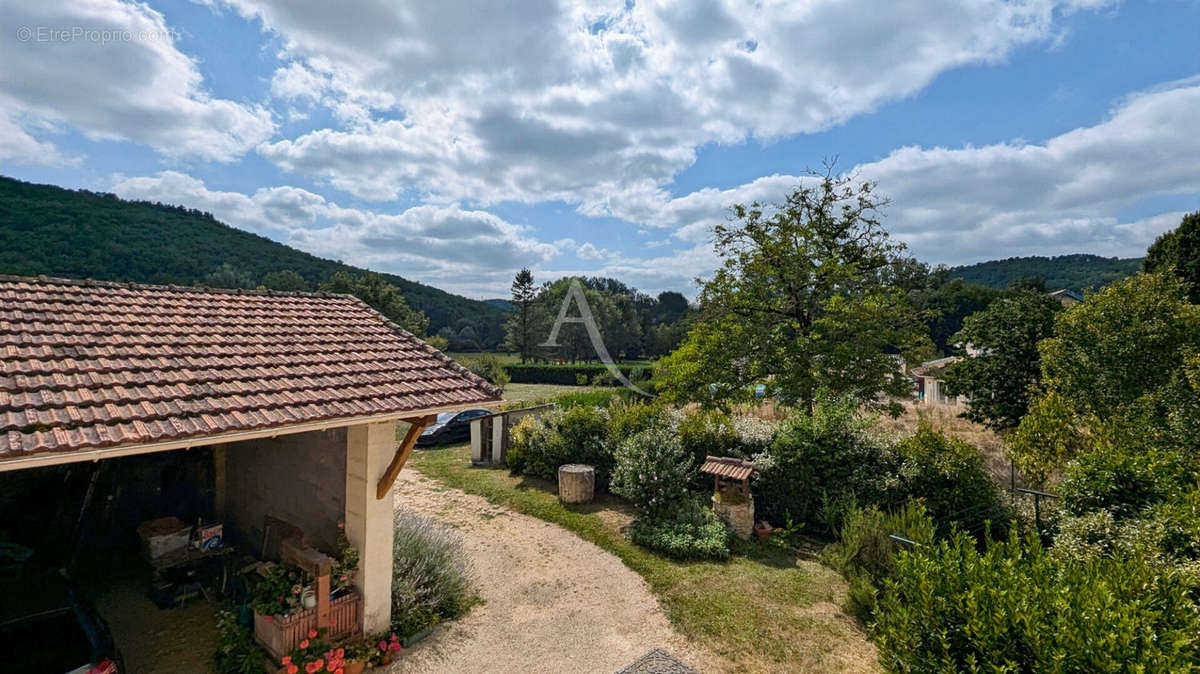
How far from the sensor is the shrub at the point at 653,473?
8.92 m

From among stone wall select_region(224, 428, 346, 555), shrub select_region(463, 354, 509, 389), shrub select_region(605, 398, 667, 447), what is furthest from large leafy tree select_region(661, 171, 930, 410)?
shrub select_region(463, 354, 509, 389)

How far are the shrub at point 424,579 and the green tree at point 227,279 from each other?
40.6 metres

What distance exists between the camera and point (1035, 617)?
312 centimetres

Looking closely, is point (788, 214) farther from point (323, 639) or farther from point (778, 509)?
point (323, 639)

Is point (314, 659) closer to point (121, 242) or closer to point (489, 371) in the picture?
point (489, 371)

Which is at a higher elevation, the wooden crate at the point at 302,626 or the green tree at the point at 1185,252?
the green tree at the point at 1185,252

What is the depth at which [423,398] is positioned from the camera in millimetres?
5324

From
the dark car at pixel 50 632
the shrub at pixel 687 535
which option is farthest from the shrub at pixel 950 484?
the dark car at pixel 50 632

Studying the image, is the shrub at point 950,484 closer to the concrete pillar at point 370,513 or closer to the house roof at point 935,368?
the house roof at point 935,368

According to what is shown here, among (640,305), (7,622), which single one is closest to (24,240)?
(7,622)

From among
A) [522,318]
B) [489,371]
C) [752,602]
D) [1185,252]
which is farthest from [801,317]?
[522,318]

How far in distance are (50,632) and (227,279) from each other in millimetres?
42877

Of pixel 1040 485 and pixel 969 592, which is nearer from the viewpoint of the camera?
pixel 969 592

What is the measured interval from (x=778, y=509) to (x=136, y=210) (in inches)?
2433
